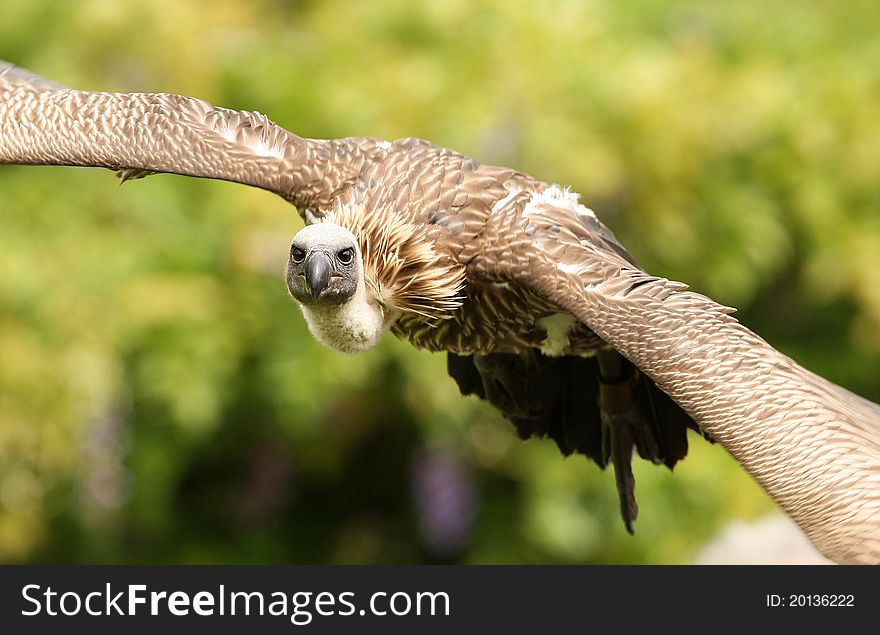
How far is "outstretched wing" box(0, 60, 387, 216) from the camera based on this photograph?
6.12 meters

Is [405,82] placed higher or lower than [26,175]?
higher

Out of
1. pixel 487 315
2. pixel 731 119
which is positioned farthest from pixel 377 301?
pixel 731 119

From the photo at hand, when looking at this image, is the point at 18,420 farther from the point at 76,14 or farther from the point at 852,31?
the point at 852,31

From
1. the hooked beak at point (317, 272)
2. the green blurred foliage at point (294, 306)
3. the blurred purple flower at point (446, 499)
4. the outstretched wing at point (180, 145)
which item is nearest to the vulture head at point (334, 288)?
the hooked beak at point (317, 272)

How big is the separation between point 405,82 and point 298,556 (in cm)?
405

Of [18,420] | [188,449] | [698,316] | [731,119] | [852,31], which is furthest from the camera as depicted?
[852,31]

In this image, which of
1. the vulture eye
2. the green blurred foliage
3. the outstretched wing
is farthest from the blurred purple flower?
the vulture eye

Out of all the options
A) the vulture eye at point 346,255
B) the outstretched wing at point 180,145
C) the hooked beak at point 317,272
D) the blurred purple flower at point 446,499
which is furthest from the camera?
the blurred purple flower at point 446,499

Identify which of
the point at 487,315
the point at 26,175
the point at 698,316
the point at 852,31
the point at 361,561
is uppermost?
the point at 852,31

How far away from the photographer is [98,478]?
428 inches

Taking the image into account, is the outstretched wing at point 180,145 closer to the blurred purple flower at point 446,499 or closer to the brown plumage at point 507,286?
the brown plumage at point 507,286

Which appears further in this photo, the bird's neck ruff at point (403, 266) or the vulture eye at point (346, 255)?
the bird's neck ruff at point (403, 266)

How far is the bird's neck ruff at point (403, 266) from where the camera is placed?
5.94m

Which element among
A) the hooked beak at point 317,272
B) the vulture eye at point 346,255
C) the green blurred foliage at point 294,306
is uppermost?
the green blurred foliage at point 294,306
